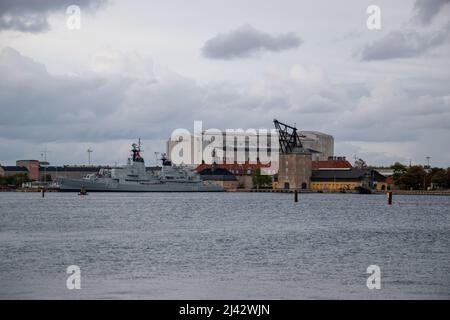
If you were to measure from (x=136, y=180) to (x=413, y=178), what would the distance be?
40848mm

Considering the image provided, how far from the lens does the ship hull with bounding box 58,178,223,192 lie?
381 ft

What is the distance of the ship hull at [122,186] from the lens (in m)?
116

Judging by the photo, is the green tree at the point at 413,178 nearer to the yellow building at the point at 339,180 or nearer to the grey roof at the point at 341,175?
the yellow building at the point at 339,180

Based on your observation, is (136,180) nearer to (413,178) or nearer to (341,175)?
(341,175)

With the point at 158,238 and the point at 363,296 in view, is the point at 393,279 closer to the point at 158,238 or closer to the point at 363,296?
the point at 363,296

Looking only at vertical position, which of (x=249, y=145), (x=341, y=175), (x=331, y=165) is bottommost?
(x=341, y=175)

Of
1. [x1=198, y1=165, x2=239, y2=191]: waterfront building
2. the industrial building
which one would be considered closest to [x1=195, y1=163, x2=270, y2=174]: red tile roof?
[x1=198, y1=165, x2=239, y2=191]: waterfront building

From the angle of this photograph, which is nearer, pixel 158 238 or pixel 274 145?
pixel 158 238

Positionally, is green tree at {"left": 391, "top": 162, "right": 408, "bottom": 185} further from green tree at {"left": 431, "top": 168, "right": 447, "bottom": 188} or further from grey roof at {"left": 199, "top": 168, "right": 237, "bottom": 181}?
grey roof at {"left": 199, "top": 168, "right": 237, "bottom": 181}

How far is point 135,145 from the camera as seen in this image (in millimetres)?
119312

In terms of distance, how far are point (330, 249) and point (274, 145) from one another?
471ft

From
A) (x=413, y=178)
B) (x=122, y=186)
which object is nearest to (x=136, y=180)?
(x=122, y=186)

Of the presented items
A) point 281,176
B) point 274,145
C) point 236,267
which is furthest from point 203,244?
point 274,145

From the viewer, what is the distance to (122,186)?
117562 millimetres
